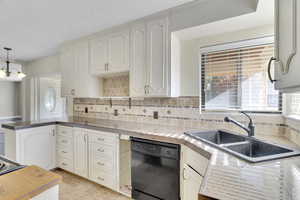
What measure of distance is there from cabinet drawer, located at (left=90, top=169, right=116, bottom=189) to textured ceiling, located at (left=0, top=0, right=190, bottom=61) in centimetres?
208

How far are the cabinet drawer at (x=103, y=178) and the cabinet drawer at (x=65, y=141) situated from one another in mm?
629

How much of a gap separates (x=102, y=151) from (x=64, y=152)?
3.07 feet

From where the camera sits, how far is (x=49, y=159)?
270cm

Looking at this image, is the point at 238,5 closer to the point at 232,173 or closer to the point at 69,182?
the point at 232,173

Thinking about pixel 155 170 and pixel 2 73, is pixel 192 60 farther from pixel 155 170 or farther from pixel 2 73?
pixel 2 73

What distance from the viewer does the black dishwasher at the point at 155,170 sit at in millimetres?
1618

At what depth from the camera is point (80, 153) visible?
2430 millimetres

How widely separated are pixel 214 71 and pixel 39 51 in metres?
3.73

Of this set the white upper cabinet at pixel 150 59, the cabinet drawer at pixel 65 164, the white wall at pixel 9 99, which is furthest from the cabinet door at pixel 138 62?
the white wall at pixel 9 99

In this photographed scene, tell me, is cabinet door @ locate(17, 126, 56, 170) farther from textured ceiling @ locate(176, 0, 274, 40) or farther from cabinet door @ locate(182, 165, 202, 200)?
textured ceiling @ locate(176, 0, 274, 40)

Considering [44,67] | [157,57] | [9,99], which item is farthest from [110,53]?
[9,99]

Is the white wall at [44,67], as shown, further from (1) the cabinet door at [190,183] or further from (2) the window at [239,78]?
(1) the cabinet door at [190,183]

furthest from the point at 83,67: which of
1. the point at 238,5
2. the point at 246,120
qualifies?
the point at 246,120

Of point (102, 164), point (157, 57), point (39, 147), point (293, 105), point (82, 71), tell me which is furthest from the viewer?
point (82, 71)
